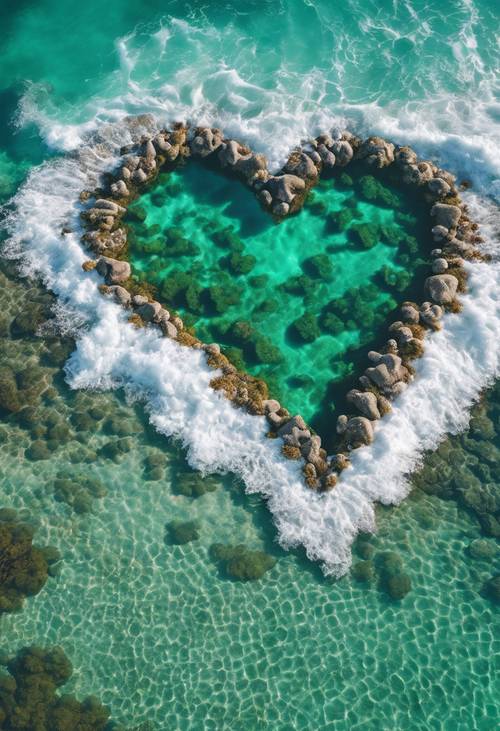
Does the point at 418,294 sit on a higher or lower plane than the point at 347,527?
higher

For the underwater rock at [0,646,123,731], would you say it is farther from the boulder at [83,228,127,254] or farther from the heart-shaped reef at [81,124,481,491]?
the boulder at [83,228,127,254]

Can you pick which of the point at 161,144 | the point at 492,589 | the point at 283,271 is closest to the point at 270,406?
the point at 283,271

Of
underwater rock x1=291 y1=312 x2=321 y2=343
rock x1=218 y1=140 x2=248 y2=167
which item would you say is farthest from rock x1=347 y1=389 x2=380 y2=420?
rock x1=218 y1=140 x2=248 y2=167

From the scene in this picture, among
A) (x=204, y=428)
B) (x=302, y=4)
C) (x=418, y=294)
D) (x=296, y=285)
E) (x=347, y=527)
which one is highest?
(x=302, y=4)

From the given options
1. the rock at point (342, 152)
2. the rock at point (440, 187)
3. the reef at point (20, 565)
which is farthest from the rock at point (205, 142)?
the reef at point (20, 565)

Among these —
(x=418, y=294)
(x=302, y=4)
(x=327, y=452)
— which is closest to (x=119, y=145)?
(x=302, y=4)

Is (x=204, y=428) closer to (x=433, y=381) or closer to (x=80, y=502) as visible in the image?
(x=80, y=502)
